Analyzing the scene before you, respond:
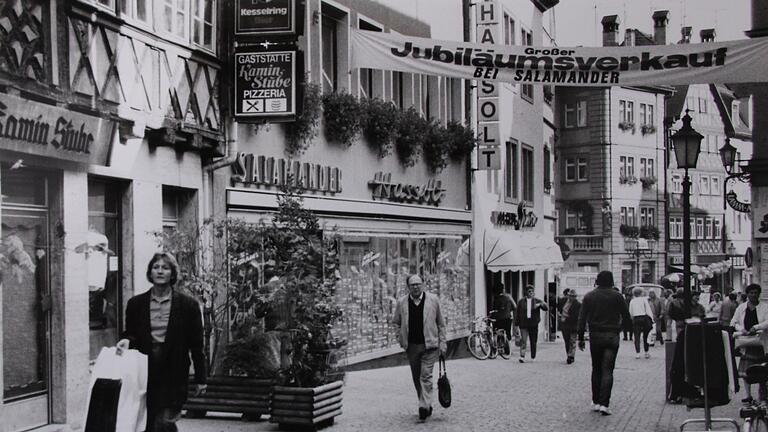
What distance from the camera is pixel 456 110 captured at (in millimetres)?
29203

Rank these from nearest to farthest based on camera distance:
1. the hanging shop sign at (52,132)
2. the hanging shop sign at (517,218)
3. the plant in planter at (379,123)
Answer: the hanging shop sign at (52,132)
the plant in planter at (379,123)
the hanging shop sign at (517,218)

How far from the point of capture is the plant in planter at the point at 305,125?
18.7 metres

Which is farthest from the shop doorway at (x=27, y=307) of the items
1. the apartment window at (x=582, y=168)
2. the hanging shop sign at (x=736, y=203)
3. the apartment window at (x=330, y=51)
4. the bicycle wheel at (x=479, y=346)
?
the apartment window at (x=582, y=168)

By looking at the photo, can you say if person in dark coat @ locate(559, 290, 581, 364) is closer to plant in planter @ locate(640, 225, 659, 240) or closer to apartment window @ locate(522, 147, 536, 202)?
apartment window @ locate(522, 147, 536, 202)

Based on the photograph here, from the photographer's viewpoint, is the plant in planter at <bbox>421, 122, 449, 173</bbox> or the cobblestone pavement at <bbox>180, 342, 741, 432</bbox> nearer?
the cobblestone pavement at <bbox>180, 342, 741, 432</bbox>

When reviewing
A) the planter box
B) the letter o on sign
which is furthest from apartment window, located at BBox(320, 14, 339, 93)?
the planter box

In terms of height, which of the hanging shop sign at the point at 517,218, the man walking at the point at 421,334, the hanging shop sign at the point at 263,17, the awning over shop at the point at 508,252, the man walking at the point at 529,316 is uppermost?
the hanging shop sign at the point at 263,17

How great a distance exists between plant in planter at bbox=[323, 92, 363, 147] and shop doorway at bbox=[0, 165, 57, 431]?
872cm

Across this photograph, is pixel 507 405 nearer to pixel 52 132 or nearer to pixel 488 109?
pixel 52 132

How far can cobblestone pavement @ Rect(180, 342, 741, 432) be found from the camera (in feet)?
43.8

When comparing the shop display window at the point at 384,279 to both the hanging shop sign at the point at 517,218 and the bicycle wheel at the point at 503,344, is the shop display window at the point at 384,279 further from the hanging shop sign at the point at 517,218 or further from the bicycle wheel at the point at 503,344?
the hanging shop sign at the point at 517,218

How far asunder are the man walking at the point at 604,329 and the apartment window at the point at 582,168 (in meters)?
59.3

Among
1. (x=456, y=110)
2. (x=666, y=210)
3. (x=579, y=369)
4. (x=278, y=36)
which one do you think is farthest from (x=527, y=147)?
(x=666, y=210)

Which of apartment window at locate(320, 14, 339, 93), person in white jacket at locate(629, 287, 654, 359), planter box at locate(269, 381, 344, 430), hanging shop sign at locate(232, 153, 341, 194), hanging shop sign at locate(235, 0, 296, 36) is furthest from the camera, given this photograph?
person in white jacket at locate(629, 287, 654, 359)
